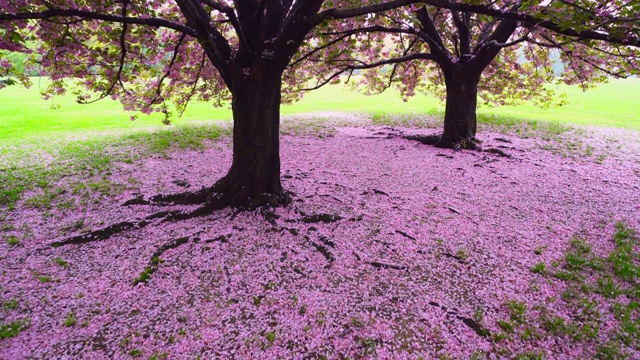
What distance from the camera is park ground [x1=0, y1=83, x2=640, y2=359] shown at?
4.36m

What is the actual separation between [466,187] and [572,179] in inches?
158

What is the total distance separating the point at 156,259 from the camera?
19.7 ft

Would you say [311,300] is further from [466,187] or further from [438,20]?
[438,20]

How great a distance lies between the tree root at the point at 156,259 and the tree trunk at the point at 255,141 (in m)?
1.50

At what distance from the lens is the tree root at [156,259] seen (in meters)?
5.58

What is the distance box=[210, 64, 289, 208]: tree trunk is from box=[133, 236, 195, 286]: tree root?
1500mm

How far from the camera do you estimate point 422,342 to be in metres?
4.34

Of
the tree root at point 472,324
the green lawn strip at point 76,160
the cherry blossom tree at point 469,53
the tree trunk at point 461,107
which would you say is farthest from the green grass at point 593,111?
the tree root at point 472,324

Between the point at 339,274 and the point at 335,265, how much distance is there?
280 millimetres

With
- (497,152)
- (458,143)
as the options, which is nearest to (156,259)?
(458,143)

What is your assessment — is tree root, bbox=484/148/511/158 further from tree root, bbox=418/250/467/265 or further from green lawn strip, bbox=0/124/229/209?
green lawn strip, bbox=0/124/229/209

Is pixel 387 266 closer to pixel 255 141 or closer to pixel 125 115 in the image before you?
pixel 255 141

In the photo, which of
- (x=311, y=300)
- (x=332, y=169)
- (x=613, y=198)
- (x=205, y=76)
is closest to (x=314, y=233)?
(x=311, y=300)

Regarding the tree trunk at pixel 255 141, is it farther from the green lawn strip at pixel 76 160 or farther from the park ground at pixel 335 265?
the green lawn strip at pixel 76 160
